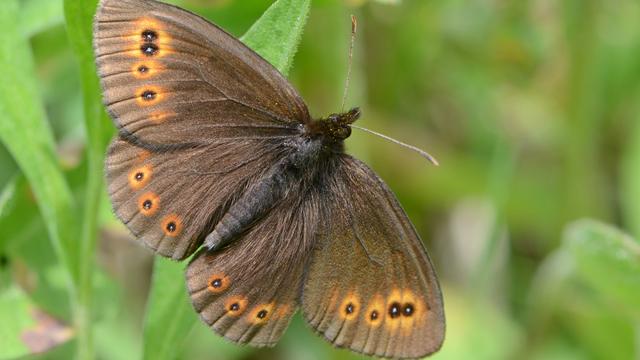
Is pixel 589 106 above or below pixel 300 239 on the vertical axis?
above

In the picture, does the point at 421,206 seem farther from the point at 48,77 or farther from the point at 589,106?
the point at 48,77

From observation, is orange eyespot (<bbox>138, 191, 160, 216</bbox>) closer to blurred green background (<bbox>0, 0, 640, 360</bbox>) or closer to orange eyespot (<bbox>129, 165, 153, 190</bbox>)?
orange eyespot (<bbox>129, 165, 153, 190</bbox>)

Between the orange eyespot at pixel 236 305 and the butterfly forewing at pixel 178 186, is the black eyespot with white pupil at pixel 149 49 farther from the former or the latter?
the orange eyespot at pixel 236 305

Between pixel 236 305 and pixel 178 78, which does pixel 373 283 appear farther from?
pixel 178 78

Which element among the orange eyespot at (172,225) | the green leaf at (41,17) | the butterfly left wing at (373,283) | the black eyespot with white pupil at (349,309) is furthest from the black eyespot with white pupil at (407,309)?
the green leaf at (41,17)

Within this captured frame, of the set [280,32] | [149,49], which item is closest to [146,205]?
[149,49]

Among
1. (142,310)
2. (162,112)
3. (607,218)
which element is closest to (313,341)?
(142,310)

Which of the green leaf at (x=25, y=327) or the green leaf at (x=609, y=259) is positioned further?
the green leaf at (x=609, y=259)
